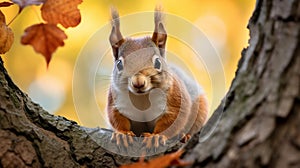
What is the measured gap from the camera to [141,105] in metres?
1.88

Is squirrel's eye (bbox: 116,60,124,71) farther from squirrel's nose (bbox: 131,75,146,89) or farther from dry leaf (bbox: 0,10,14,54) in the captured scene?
dry leaf (bbox: 0,10,14,54)

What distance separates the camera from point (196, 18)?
344 centimetres

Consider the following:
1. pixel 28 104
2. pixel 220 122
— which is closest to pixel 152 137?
pixel 28 104

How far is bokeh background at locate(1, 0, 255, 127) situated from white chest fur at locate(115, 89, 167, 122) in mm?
1271

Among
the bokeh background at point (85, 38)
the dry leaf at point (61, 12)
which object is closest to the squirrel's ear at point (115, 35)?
the dry leaf at point (61, 12)

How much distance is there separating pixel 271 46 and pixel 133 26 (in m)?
1.33

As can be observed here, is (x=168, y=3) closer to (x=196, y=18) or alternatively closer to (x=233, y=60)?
(x=196, y=18)

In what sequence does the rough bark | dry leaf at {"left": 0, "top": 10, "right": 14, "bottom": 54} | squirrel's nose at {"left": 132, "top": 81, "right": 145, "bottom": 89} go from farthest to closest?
squirrel's nose at {"left": 132, "top": 81, "right": 145, "bottom": 89}
dry leaf at {"left": 0, "top": 10, "right": 14, "bottom": 54}
the rough bark

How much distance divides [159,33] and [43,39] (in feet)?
2.05

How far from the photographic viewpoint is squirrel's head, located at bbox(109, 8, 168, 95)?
1738mm

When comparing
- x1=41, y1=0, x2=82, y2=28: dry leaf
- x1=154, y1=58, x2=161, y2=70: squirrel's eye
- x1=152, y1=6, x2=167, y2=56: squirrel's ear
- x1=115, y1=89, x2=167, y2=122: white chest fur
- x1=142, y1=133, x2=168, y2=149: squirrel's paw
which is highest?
x1=152, y1=6, x2=167, y2=56: squirrel's ear

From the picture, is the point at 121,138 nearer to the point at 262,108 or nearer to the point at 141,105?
the point at 141,105

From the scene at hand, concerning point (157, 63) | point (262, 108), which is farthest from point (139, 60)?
point (262, 108)

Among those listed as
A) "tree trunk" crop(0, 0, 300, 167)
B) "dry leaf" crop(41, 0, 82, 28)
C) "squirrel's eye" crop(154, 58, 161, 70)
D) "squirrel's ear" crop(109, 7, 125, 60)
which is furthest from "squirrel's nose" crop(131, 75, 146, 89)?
"tree trunk" crop(0, 0, 300, 167)
